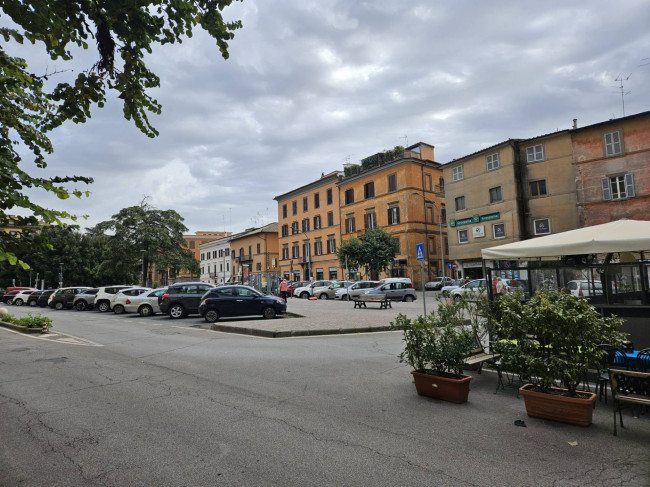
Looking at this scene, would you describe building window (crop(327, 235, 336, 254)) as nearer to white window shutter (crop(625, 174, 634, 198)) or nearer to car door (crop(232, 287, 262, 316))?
white window shutter (crop(625, 174, 634, 198))

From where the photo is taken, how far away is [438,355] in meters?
5.99

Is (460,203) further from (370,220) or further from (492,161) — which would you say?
(370,220)

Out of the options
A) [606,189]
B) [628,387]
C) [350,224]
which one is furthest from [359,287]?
[628,387]

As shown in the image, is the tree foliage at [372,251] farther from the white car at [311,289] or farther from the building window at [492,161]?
the building window at [492,161]

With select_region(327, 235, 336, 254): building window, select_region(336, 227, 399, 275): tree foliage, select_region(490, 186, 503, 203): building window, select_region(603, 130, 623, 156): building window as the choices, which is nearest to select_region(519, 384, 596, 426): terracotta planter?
select_region(603, 130, 623, 156): building window

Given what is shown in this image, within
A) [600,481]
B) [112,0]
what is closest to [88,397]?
[112,0]

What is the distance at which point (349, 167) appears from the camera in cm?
5462

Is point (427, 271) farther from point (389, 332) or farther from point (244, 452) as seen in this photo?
point (244, 452)

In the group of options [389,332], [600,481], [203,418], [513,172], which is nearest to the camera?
[600,481]

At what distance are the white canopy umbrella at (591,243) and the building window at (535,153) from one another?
3019 centimetres

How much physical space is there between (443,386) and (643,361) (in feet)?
8.77

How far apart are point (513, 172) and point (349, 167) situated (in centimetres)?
2348

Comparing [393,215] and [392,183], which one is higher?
[392,183]

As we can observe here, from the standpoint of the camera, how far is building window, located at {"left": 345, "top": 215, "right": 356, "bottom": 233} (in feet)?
176
